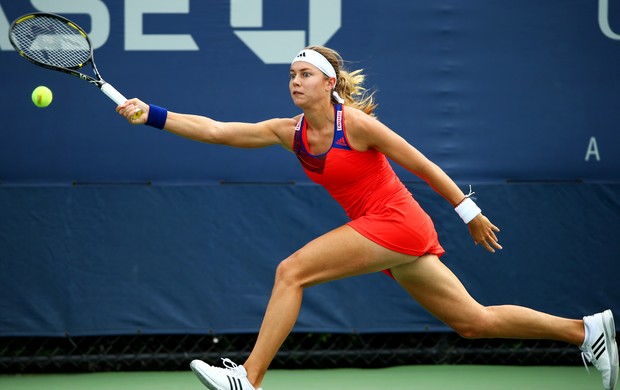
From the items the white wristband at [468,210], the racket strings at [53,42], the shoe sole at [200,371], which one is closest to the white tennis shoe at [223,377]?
the shoe sole at [200,371]

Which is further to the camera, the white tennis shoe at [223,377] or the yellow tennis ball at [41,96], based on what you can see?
the yellow tennis ball at [41,96]

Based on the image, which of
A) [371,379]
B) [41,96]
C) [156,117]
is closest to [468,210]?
[156,117]

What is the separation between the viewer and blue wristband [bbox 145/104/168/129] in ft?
13.2

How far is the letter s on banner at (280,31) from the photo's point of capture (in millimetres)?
5379

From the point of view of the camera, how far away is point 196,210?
17.4ft

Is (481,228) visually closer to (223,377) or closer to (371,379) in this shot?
(223,377)

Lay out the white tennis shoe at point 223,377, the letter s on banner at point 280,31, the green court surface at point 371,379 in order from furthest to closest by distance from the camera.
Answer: the letter s on banner at point 280,31 < the green court surface at point 371,379 < the white tennis shoe at point 223,377

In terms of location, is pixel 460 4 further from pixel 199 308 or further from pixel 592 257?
pixel 199 308

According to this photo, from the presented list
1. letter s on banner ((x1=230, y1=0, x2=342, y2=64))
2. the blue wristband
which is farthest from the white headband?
letter s on banner ((x1=230, y1=0, x2=342, y2=64))

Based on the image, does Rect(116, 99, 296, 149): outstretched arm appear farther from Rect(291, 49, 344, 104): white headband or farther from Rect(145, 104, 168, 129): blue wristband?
Rect(291, 49, 344, 104): white headband

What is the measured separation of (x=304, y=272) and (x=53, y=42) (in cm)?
156

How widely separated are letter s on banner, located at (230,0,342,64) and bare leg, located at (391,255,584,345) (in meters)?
1.79

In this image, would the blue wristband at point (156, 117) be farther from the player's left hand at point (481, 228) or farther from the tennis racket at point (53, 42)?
the player's left hand at point (481, 228)

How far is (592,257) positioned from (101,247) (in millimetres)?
2598
